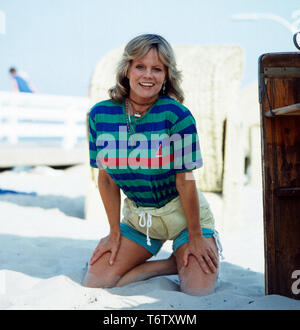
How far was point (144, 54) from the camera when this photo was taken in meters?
2.76

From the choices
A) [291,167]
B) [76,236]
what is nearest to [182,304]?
[291,167]

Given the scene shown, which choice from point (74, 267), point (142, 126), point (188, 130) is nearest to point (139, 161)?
point (142, 126)

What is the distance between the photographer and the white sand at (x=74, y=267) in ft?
8.09

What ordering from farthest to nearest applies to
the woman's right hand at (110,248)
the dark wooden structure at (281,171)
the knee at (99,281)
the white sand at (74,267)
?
the woman's right hand at (110,248) → the knee at (99,281) → the dark wooden structure at (281,171) → the white sand at (74,267)

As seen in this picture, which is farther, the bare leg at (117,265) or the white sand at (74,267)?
the bare leg at (117,265)

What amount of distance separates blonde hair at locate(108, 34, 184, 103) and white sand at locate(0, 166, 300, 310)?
3.84 feet

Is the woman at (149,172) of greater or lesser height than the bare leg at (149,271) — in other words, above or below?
above

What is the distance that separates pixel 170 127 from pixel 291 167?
0.72 meters

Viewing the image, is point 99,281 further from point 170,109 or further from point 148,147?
point 170,109

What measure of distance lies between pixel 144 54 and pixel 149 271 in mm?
1358

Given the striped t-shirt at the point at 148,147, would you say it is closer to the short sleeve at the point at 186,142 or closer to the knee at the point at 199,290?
the short sleeve at the point at 186,142

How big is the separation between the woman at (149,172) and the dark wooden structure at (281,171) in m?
0.40

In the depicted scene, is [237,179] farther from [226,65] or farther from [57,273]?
[57,273]
